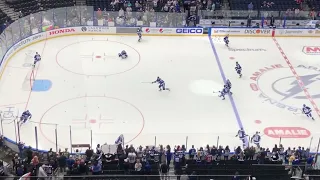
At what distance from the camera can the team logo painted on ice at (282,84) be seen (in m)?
19.9

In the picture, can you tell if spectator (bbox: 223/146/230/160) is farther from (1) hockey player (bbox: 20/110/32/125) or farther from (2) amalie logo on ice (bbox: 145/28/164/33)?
(2) amalie logo on ice (bbox: 145/28/164/33)

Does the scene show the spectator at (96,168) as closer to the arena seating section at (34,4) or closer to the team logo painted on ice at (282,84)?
the team logo painted on ice at (282,84)

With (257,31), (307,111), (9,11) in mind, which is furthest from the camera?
(257,31)

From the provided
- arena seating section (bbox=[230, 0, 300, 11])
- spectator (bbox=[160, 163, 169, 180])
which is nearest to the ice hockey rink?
spectator (bbox=[160, 163, 169, 180])

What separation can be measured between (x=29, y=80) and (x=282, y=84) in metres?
10.3

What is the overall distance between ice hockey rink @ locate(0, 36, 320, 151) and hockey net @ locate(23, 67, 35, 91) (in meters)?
0.04

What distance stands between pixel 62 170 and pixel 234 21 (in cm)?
1527

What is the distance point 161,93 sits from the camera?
20078mm

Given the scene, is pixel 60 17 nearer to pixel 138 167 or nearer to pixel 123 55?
pixel 123 55

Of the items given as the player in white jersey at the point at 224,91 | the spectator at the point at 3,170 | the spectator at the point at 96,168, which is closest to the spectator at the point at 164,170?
the spectator at the point at 96,168

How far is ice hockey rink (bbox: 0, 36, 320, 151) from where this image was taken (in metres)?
17.1

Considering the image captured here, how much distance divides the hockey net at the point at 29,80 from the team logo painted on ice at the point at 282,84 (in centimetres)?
879

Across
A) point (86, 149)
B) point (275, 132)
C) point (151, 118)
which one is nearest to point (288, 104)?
point (275, 132)

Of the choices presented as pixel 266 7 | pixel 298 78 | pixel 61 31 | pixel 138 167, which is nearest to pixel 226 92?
pixel 298 78
